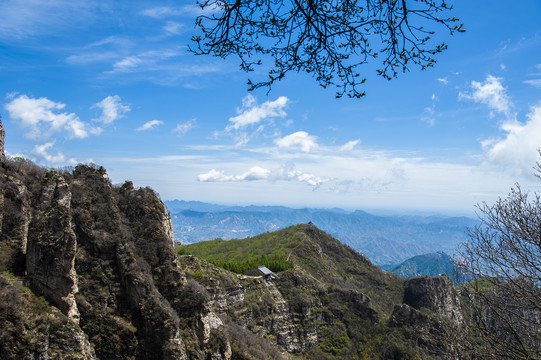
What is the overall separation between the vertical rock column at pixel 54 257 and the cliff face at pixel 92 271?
5 cm

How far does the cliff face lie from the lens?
15.7 metres

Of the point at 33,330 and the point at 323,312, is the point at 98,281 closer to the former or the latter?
the point at 33,330

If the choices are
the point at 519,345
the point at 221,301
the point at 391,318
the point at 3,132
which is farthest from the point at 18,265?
the point at 391,318

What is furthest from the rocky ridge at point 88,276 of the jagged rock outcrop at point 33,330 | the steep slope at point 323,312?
the steep slope at point 323,312

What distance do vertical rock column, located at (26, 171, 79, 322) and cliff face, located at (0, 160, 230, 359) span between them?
0.15ft

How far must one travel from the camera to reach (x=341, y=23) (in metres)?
→ 5.64

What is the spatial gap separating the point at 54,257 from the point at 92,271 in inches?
130

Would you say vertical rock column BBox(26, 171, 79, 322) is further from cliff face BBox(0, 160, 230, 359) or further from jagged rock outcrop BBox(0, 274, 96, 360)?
jagged rock outcrop BBox(0, 274, 96, 360)

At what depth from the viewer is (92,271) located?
62.7ft

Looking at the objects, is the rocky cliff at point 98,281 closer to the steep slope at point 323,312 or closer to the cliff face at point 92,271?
the cliff face at point 92,271

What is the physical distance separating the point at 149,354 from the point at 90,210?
10537 mm

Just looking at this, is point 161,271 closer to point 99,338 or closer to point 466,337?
point 99,338

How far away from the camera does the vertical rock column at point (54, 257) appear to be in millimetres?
15820

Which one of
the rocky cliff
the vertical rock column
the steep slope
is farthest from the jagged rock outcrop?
the steep slope
